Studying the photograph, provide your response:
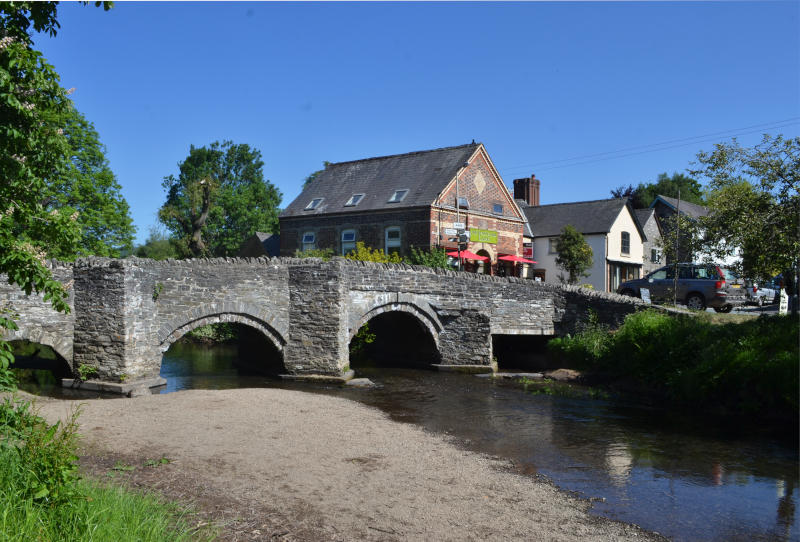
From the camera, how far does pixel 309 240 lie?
1330 inches

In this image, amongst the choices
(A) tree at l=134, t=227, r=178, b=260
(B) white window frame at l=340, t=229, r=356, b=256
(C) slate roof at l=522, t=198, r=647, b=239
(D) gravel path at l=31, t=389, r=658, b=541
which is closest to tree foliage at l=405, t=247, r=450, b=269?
(B) white window frame at l=340, t=229, r=356, b=256

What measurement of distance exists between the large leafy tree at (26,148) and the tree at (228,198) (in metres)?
33.3

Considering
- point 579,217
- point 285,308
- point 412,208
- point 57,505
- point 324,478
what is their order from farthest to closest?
point 579,217 → point 412,208 → point 285,308 → point 324,478 → point 57,505

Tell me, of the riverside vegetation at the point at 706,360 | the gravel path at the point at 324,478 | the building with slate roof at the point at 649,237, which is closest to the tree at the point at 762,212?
the riverside vegetation at the point at 706,360

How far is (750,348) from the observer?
14188 millimetres

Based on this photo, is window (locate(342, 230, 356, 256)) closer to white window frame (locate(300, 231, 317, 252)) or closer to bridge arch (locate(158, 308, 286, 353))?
white window frame (locate(300, 231, 317, 252))

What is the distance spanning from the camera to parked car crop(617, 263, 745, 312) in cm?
2100

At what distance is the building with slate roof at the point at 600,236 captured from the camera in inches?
1484

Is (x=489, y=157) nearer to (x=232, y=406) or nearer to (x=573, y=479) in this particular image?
(x=232, y=406)

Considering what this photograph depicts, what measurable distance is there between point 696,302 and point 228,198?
3641 centimetres

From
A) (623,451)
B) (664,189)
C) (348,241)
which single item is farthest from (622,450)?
(664,189)

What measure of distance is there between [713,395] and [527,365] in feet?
29.6

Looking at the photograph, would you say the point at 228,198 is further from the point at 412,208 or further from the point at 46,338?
the point at 46,338

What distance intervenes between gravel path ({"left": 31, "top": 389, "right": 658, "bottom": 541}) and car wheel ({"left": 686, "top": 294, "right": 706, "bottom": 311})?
14413 mm
